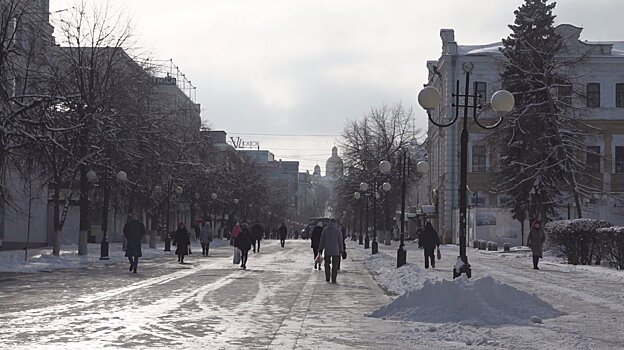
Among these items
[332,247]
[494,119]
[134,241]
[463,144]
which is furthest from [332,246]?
[494,119]

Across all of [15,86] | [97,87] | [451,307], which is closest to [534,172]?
[97,87]

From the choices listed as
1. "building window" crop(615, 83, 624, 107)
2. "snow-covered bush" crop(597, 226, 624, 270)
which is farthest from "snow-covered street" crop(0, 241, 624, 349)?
"building window" crop(615, 83, 624, 107)

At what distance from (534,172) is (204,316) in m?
37.4

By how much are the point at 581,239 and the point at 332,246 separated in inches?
538

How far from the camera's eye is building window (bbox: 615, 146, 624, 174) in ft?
226

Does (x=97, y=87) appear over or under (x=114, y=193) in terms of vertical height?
over

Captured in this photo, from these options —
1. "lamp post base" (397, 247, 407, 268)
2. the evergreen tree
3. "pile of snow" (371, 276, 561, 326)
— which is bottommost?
"pile of snow" (371, 276, 561, 326)

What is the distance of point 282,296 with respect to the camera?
1984cm

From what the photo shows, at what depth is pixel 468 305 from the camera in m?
15.0

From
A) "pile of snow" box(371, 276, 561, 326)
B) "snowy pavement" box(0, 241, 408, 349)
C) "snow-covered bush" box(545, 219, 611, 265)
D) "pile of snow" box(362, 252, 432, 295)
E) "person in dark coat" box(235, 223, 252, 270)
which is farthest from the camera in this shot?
"snow-covered bush" box(545, 219, 611, 265)

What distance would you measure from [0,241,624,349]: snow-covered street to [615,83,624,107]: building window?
47.1 m

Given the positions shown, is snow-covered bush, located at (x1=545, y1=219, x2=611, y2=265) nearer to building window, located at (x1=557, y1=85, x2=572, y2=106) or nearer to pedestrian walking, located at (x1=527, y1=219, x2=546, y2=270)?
pedestrian walking, located at (x1=527, y1=219, x2=546, y2=270)

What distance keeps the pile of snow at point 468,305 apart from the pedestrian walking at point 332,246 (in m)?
8.11

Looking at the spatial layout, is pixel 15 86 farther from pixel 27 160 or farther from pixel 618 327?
pixel 618 327
